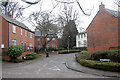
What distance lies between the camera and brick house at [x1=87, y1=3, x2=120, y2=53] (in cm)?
2023

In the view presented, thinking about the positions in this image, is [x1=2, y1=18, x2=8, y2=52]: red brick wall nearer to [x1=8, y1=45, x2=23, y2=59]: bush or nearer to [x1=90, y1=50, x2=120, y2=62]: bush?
[x1=8, y1=45, x2=23, y2=59]: bush

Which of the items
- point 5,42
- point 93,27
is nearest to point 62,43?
point 93,27

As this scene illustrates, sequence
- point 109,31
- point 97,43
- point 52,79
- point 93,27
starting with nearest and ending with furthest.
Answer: point 52,79
point 109,31
point 97,43
point 93,27

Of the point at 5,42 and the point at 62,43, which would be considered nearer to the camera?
the point at 5,42

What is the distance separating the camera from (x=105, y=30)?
882 inches

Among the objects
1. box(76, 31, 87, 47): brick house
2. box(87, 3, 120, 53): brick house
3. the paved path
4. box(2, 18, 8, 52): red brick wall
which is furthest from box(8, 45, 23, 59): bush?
box(76, 31, 87, 47): brick house

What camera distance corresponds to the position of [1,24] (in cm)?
1905

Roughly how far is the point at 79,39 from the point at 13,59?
114 ft

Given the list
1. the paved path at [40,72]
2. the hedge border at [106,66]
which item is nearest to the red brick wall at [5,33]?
the paved path at [40,72]

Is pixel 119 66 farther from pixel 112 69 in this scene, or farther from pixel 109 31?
pixel 109 31

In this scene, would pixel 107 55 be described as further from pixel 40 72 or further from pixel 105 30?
pixel 105 30

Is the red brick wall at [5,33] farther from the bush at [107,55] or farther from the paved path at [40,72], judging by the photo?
the bush at [107,55]

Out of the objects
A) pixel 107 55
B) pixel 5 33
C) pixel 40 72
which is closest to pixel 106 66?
pixel 107 55

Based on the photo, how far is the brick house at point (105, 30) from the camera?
20.2 m
